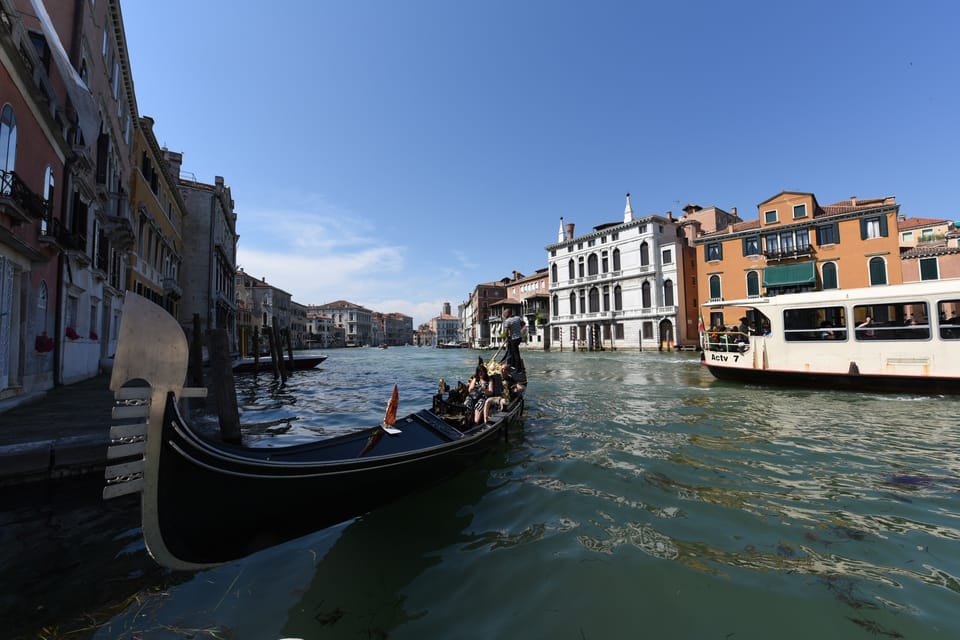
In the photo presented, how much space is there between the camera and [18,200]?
21.2ft

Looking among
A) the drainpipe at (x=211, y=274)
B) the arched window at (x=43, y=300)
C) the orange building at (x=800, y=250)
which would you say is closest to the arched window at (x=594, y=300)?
Answer: the orange building at (x=800, y=250)

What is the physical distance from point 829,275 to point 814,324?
15691mm

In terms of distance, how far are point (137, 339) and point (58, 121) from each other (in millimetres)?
10207

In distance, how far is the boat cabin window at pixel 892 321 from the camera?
912 centimetres

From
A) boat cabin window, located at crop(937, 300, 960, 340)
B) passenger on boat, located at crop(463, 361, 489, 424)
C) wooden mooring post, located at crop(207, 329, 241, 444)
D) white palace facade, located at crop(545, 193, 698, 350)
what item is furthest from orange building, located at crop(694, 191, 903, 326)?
wooden mooring post, located at crop(207, 329, 241, 444)

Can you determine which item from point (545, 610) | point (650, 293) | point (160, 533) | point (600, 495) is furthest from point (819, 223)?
point (160, 533)

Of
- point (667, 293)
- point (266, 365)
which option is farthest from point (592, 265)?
point (266, 365)

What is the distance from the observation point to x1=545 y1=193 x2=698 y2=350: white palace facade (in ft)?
102

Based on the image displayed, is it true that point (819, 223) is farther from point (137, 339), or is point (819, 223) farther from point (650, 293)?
point (137, 339)

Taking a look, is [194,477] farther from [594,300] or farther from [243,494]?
[594,300]

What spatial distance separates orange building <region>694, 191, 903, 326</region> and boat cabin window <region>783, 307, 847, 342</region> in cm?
948

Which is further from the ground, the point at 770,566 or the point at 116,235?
the point at 116,235

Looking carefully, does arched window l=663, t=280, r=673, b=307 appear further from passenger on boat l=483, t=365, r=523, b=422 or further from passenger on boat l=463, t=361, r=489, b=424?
passenger on boat l=463, t=361, r=489, b=424

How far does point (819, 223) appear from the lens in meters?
22.4
